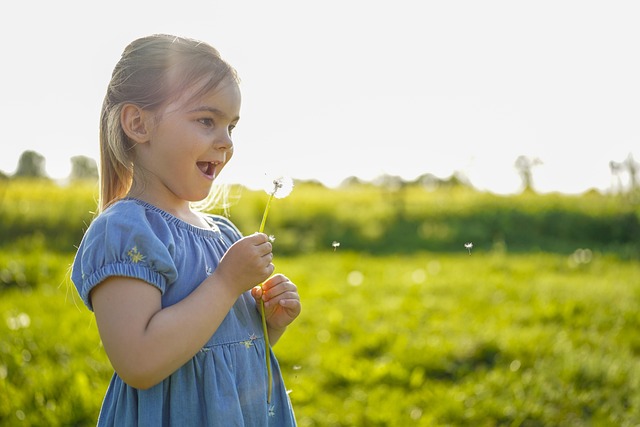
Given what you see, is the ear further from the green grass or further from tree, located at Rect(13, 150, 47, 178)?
tree, located at Rect(13, 150, 47, 178)

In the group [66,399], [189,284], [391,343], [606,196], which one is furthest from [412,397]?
[606,196]

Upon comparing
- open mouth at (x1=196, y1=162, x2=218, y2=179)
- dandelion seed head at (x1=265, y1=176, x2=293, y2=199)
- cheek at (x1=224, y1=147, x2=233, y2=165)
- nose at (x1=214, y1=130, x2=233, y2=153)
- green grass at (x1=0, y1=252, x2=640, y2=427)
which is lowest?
green grass at (x1=0, y1=252, x2=640, y2=427)

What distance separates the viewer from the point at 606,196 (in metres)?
10.6

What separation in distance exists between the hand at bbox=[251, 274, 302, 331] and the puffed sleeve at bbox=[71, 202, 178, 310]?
0.97 ft

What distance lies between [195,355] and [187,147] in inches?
19.0

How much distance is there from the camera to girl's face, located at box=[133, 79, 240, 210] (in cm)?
173

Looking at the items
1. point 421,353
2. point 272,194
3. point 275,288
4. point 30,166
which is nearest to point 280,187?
point 272,194

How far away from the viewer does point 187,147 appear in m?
1.72

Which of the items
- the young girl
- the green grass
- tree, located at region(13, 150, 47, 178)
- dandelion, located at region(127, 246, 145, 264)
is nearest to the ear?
the young girl

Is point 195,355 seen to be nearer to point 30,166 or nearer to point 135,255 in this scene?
point 135,255

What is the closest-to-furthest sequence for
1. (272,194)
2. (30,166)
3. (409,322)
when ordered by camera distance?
(272,194)
(409,322)
(30,166)

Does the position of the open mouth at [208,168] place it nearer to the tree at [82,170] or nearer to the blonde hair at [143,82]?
the blonde hair at [143,82]

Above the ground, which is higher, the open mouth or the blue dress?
the open mouth

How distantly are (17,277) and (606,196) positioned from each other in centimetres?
808
